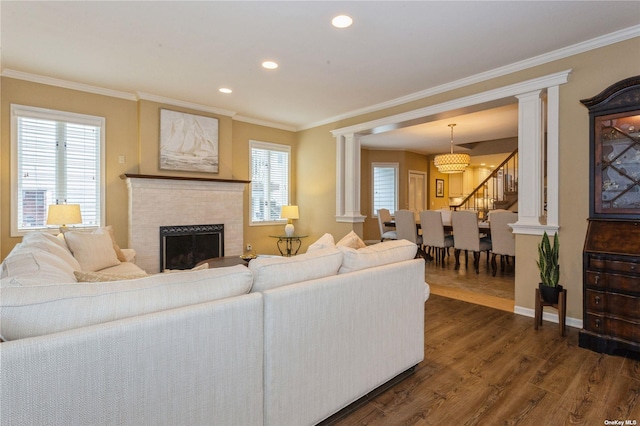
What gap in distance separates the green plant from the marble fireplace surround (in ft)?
14.2

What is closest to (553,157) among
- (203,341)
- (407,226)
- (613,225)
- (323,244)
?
(613,225)

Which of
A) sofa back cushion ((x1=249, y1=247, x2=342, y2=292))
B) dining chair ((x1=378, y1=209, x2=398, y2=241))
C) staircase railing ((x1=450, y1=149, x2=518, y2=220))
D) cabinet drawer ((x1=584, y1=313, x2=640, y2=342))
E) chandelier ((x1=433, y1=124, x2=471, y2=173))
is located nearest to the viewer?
sofa back cushion ((x1=249, y1=247, x2=342, y2=292))

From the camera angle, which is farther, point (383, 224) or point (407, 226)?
point (383, 224)

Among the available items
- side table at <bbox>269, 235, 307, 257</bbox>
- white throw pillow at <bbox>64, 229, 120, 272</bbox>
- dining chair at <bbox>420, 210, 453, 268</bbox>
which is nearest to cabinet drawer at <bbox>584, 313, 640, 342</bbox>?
dining chair at <bbox>420, 210, 453, 268</bbox>

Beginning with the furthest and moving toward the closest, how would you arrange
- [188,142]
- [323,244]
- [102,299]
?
[188,142], [323,244], [102,299]

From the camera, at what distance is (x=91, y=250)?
3.31m

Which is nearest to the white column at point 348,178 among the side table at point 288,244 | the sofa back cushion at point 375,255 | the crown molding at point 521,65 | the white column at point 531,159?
the crown molding at point 521,65

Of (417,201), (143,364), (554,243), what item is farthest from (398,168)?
(143,364)

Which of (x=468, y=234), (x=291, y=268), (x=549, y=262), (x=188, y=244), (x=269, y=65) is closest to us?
(x=291, y=268)

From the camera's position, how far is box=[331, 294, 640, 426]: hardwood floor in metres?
1.82

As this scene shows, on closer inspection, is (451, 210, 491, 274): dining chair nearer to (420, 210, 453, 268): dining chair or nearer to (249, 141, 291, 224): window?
(420, 210, 453, 268): dining chair

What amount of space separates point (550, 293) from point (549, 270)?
219mm

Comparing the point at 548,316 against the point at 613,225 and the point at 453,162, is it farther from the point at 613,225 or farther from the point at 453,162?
the point at 453,162

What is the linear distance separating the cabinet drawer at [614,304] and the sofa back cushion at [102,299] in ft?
9.26
